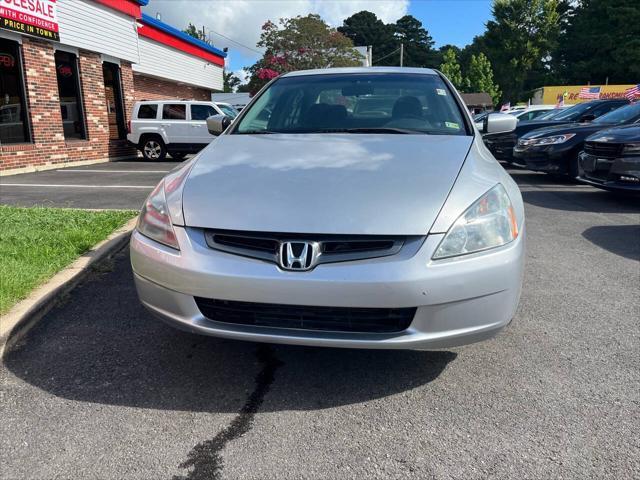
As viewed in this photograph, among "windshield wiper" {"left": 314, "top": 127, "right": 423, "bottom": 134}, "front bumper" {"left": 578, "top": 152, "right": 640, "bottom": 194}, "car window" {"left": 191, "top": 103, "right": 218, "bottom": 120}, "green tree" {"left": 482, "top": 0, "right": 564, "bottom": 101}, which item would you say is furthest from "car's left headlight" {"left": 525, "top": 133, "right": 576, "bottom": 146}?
"green tree" {"left": 482, "top": 0, "right": 564, "bottom": 101}

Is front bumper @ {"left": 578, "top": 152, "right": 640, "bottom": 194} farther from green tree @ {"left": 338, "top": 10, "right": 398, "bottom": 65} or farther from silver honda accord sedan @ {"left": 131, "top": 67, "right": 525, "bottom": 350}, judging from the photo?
green tree @ {"left": 338, "top": 10, "right": 398, "bottom": 65}

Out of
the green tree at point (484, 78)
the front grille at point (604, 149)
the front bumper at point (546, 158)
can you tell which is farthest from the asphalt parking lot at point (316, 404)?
the green tree at point (484, 78)

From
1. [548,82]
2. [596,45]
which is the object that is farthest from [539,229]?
[548,82]

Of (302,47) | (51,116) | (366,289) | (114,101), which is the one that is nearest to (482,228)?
(366,289)

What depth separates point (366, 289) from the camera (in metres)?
2.03

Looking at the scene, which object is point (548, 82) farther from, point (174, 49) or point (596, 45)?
point (174, 49)

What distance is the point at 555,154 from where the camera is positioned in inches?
345

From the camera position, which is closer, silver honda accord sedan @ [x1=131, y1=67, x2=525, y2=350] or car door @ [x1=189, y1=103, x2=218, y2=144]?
silver honda accord sedan @ [x1=131, y1=67, x2=525, y2=350]

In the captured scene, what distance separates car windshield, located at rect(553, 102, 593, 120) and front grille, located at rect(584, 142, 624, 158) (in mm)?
3661

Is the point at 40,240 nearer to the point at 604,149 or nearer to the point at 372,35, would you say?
the point at 604,149

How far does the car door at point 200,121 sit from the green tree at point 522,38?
51.3m

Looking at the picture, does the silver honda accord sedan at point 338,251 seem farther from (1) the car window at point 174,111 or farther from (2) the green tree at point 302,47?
(2) the green tree at point 302,47

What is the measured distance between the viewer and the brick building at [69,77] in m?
11.0

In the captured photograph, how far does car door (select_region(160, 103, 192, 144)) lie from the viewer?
1434 centimetres
